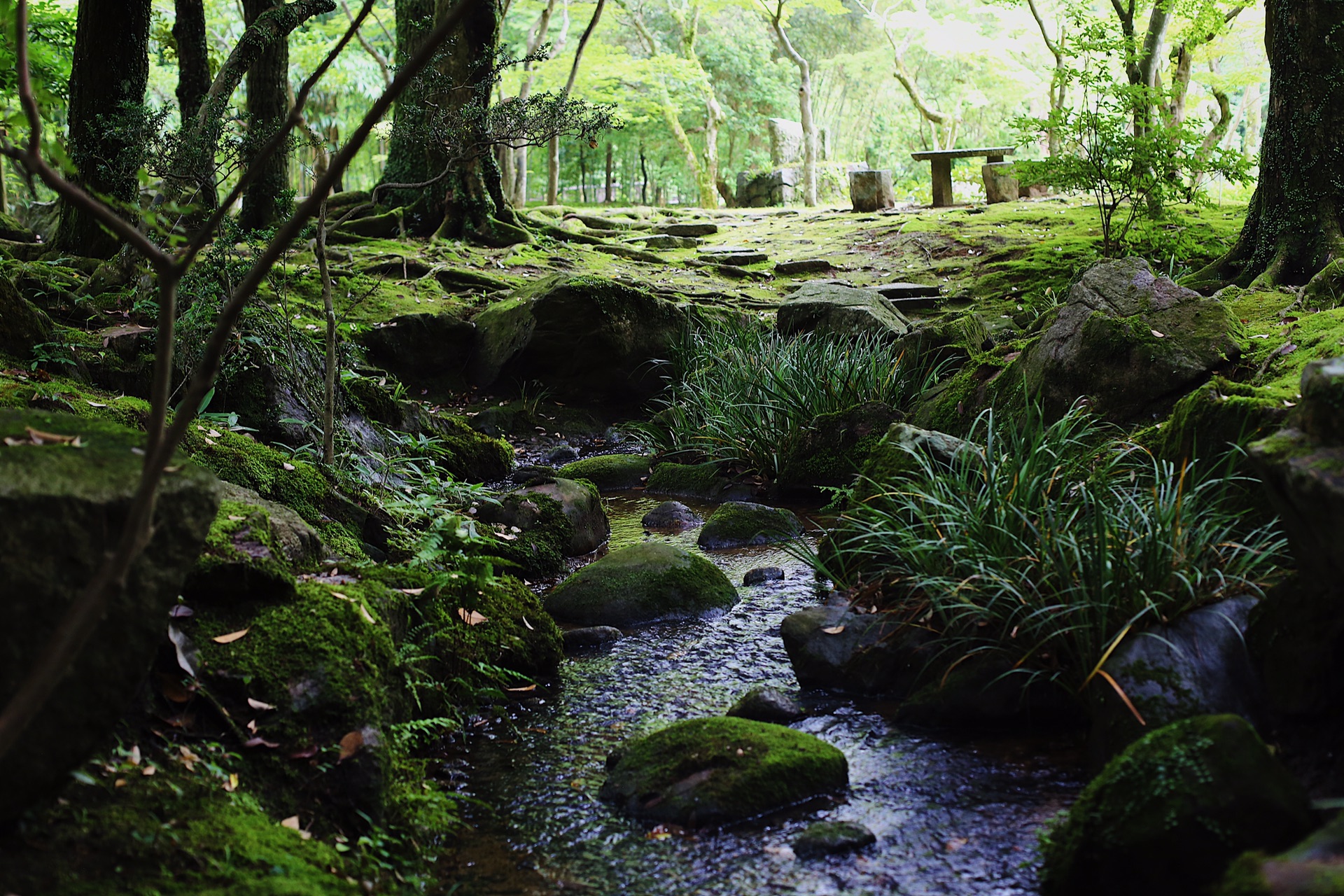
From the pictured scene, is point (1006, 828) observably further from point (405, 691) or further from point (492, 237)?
point (492, 237)

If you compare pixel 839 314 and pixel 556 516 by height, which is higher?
pixel 839 314

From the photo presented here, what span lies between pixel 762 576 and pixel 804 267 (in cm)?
870

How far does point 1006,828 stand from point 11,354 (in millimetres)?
4648

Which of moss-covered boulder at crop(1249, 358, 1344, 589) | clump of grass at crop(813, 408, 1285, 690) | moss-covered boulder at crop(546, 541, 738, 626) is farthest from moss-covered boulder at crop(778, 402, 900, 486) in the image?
moss-covered boulder at crop(1249, 358, 1344, 589)

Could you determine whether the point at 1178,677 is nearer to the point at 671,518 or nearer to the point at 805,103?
the point at 671,518

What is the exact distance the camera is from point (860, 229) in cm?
1509

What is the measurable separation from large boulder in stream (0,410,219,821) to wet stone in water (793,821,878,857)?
163 centimetres

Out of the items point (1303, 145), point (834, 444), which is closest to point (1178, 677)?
point (834, 444)

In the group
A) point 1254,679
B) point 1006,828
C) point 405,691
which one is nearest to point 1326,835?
point 1006,828

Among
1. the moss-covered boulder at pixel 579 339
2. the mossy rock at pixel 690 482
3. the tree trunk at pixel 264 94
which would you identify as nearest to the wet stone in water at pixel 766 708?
the mossy rock at pixel 690 482

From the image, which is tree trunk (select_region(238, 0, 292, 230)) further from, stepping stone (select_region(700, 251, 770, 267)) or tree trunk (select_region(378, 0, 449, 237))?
stepping stone (select_region(700, 251, 770, 267))

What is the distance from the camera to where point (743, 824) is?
267 centimetres

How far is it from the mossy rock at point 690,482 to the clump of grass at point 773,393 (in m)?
0.14

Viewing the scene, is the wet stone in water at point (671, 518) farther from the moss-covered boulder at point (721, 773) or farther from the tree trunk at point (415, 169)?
the tree trunk at point (415, 169)
